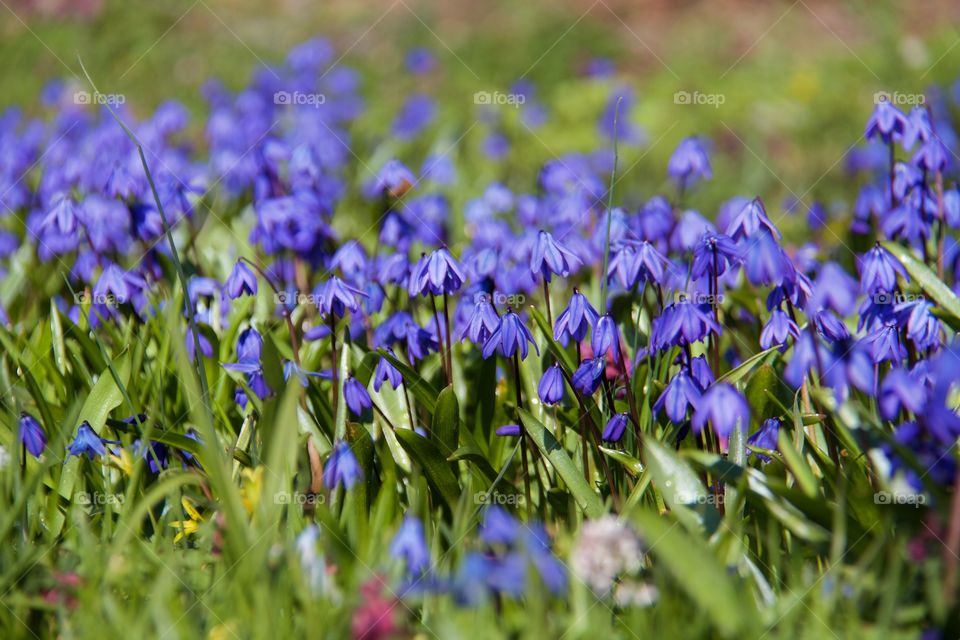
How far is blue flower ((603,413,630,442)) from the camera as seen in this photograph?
9.25 ft

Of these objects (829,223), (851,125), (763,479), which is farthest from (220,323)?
(851,125)

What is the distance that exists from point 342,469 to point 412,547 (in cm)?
50

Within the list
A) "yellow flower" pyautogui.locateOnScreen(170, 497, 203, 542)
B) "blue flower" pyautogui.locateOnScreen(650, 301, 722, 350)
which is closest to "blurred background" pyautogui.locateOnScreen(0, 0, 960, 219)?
"blue flower" pyautogui.locateOnScreen(650, 301, 722, 350)

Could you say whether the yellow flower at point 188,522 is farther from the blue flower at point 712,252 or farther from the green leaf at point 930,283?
the green leaf at point 930,283

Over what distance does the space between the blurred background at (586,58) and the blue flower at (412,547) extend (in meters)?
5.75

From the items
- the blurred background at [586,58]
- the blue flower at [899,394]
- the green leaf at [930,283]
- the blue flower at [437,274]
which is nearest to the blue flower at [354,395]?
the blue flower at [437,274]

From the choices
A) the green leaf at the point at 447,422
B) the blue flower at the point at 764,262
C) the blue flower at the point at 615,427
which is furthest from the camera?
the green leaf at the point at 447,422

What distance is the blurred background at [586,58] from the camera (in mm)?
8383

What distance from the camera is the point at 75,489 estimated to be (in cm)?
309

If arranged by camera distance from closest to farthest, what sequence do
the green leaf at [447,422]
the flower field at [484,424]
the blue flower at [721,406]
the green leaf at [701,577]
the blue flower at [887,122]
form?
1. the green leaf at [701,577]
2. the flower field at [484,424]
3. the blue flower at [721,406]
4. the green leaf at [447,422]
5. the blue flower at [887,122]

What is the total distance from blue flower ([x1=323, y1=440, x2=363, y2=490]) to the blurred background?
5.42 metres

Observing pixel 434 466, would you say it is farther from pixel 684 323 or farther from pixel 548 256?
pixel 684 323

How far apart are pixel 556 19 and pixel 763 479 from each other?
1004 cm

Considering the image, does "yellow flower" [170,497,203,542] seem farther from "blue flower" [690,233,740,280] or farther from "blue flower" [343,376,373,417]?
"blue flower" [690,233,740,280]
